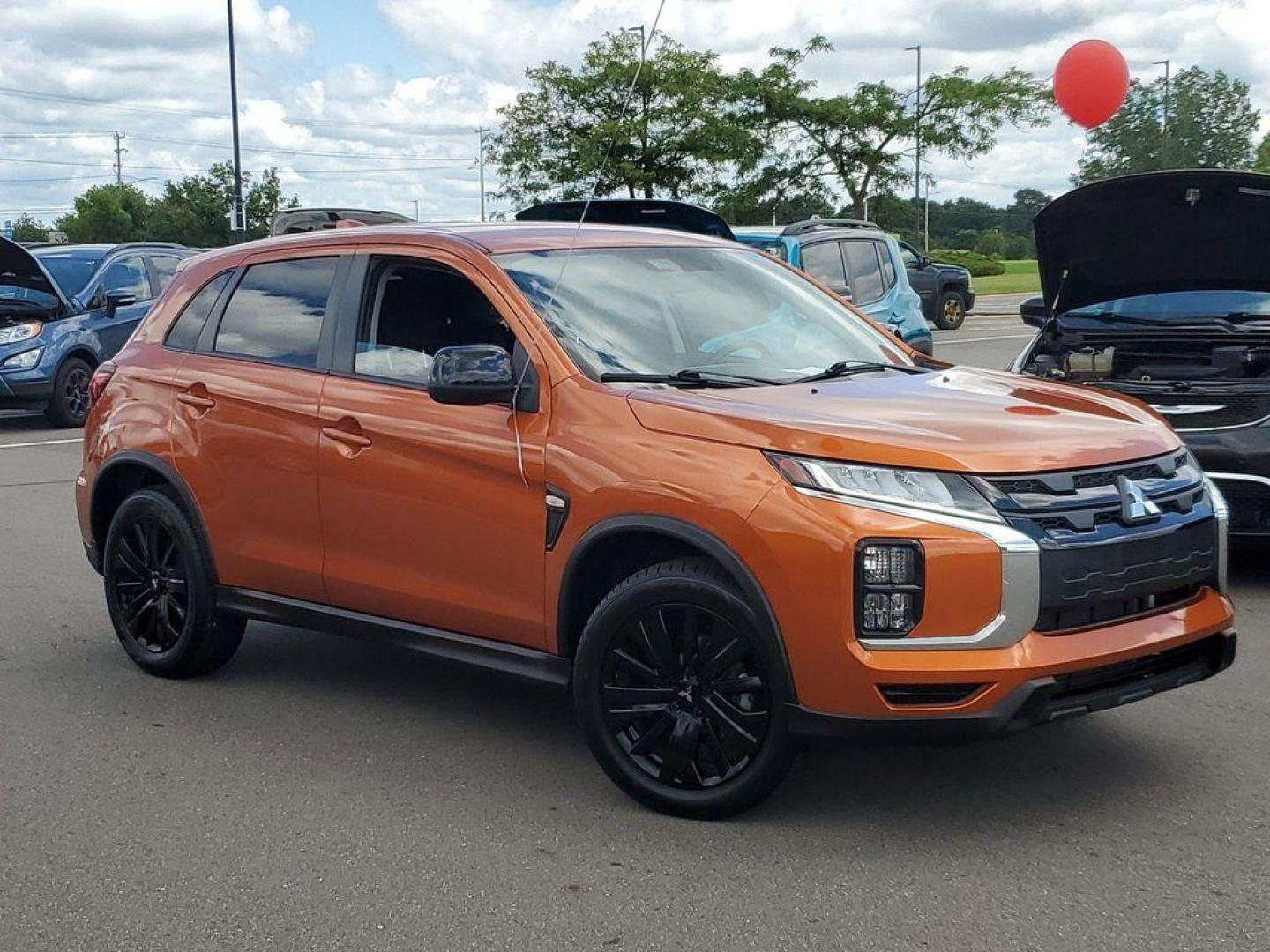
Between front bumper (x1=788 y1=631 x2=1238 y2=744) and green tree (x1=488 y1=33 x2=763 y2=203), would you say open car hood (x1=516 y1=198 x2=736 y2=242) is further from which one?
green tree (x1=488 y1=33 x2=763 y2=203)

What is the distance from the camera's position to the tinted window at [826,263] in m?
13.0

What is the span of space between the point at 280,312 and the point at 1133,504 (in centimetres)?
317

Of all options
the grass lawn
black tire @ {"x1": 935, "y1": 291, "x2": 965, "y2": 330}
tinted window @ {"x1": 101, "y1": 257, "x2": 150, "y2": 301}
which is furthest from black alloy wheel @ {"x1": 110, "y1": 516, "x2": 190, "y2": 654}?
the grass lawn

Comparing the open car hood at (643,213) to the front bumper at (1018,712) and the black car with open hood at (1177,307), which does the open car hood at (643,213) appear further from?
→ the front bumper at (1018,712)

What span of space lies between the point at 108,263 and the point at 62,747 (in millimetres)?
13122

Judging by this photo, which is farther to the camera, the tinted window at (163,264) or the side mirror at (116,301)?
the tinted window at (163,264)

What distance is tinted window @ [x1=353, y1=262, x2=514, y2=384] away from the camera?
5.25m

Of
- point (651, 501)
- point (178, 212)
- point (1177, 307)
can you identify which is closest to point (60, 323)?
point (1177, 307)

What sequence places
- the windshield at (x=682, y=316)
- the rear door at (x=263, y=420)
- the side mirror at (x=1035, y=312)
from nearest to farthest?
1. the windshield at (x=682, y=316)
2. the rear door at (x=263, y=420)
3. the side mirror at (x=1035, y=312)

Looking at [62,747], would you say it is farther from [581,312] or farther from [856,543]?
[856,543]

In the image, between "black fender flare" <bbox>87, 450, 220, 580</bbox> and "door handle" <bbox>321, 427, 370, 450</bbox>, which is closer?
"door handle" <bbox>321, 427, 370, 450</bbox>

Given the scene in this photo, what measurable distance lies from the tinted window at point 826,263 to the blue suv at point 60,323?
23.0 ft

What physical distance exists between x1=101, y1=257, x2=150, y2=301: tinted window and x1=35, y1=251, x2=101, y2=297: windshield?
0.37 meters

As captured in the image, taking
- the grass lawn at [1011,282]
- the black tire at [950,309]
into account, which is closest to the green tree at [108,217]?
the grass lawn at [1011,282]
